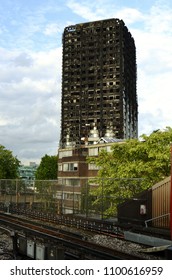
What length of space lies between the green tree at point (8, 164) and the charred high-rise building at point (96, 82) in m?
45.1

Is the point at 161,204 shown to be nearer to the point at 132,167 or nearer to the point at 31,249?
the point at 31,249

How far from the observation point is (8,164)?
77750 millimetres

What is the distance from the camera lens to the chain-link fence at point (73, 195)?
864 inches

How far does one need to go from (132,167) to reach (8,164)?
175 ft

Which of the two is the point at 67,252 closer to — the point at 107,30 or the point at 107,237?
the point at 107,237

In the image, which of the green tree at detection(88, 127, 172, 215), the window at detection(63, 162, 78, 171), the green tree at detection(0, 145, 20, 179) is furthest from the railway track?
the green tree at detection(0, 145, 20, 179)

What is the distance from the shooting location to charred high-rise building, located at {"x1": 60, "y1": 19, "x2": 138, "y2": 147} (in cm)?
12312

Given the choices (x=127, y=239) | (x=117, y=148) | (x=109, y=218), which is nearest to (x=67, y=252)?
(x=127, y=239)

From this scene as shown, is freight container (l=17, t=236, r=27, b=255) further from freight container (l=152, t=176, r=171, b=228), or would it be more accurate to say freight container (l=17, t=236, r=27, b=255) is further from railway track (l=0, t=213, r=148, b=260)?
freight container (l=152, t=176, r=171, b=228)

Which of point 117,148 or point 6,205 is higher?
point 117,148

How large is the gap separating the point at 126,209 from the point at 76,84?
4445 inches
